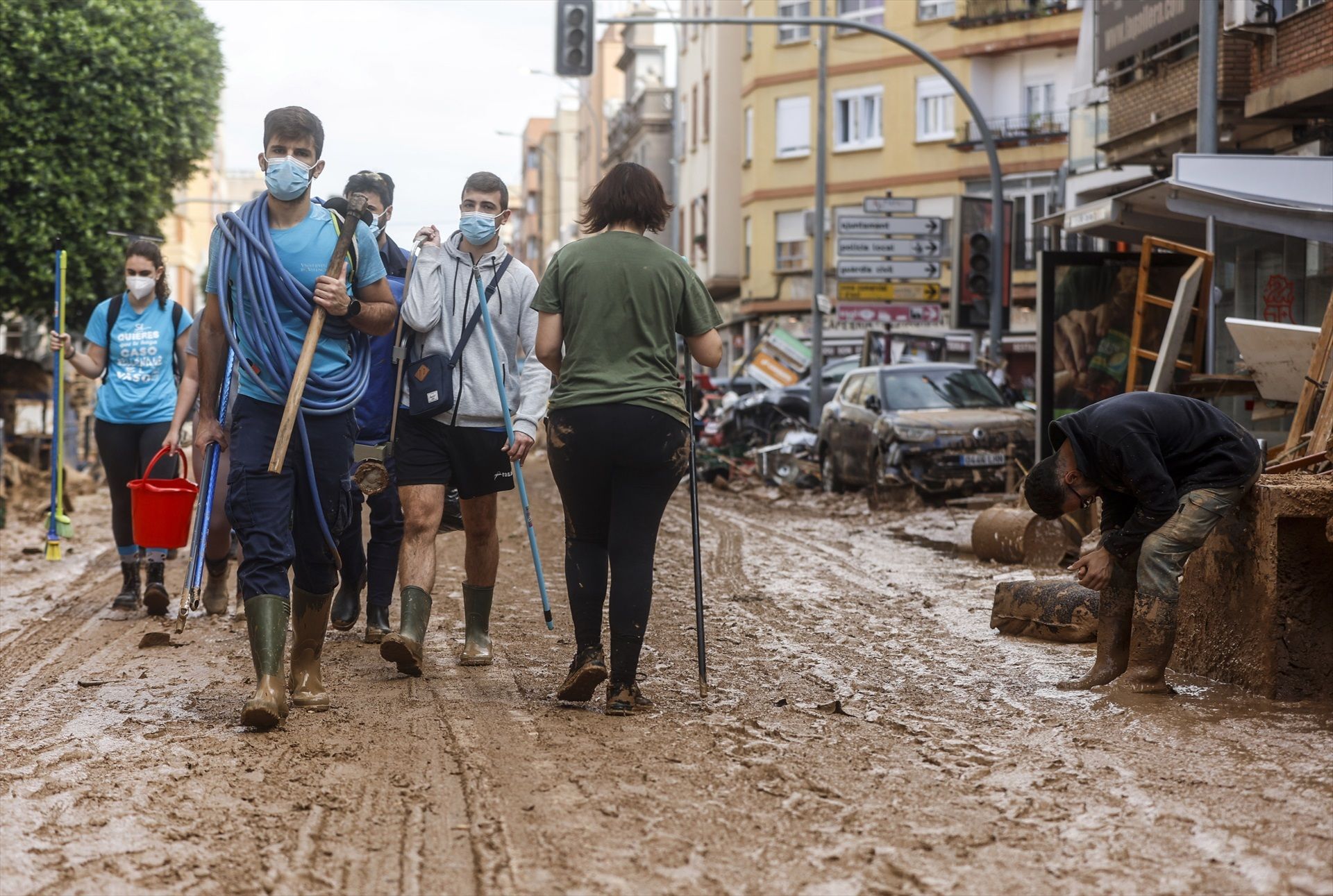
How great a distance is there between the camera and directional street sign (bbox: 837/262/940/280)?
25.9m

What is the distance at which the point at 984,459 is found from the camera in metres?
17.4

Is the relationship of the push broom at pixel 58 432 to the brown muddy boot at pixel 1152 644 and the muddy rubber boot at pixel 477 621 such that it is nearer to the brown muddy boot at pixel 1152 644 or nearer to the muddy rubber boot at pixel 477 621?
the muddy rubber boot at pixel 477 621

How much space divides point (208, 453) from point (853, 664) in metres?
2.97

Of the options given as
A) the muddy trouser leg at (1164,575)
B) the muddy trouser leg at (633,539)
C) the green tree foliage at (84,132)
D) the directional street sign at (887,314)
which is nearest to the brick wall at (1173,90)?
the directional street sign at (887,314)

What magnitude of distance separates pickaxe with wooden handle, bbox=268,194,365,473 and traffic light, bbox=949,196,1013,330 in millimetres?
17128

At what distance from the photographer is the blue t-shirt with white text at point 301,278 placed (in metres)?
5.86

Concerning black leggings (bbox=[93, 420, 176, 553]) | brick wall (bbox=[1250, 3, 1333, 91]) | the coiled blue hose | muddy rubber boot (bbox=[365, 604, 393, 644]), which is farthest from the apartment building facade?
the coiled blue hose

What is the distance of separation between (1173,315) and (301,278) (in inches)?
320

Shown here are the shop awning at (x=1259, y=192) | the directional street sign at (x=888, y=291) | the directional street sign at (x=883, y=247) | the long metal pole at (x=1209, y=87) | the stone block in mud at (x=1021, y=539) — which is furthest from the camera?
the directional street sign at (x=888, y=291)

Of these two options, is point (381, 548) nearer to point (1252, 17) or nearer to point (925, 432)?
point (925, 432)

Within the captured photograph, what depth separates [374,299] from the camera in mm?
6113

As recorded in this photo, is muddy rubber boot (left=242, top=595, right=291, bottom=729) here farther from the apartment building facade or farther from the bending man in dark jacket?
the apartment building facade

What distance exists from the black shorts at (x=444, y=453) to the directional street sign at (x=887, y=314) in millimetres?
20492

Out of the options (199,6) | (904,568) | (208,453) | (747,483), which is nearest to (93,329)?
(208,453)
